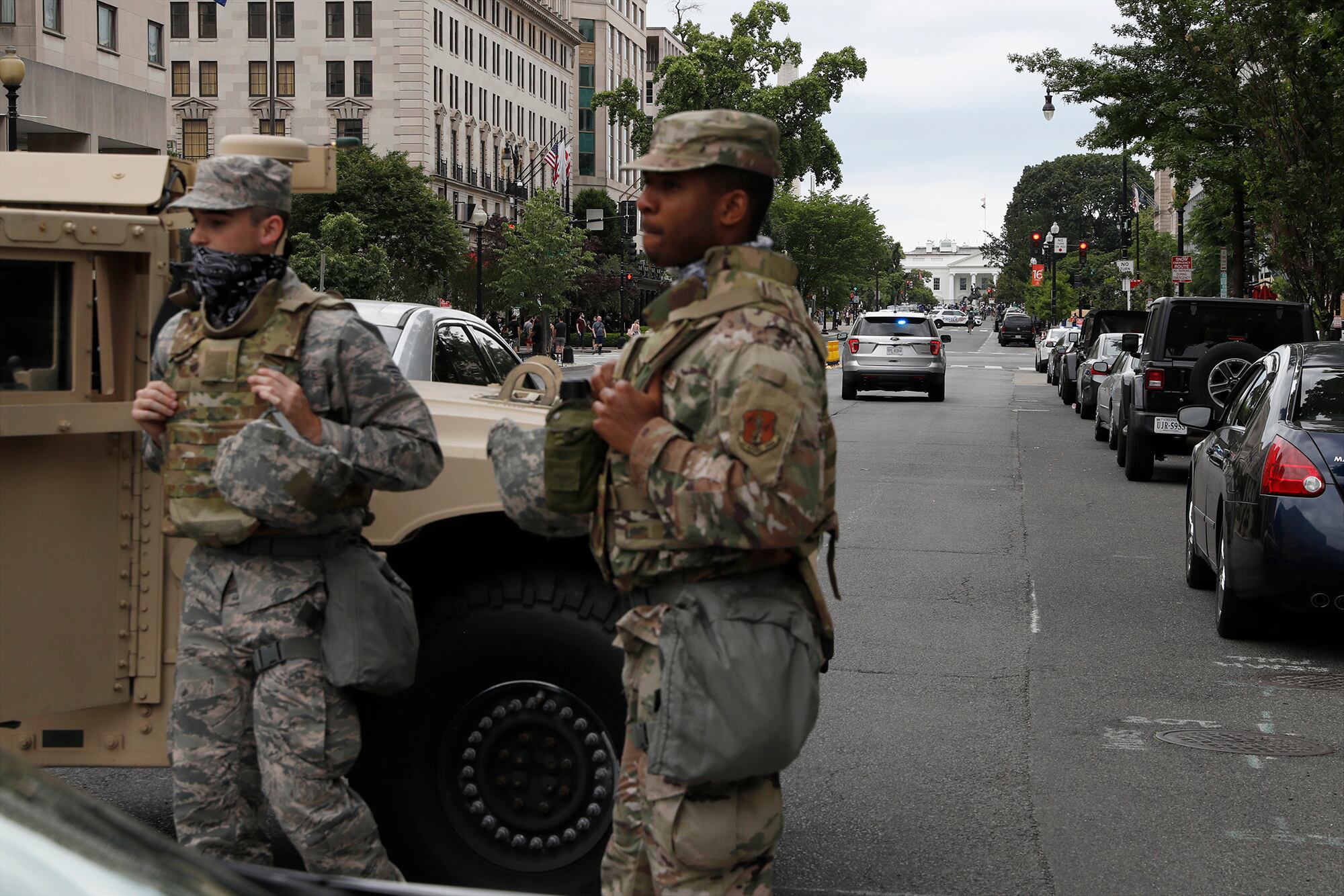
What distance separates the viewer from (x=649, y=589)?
3.14 metres

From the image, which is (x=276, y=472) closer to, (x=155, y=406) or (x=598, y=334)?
(x=155, y=406)

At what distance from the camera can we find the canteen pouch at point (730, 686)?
297 cm

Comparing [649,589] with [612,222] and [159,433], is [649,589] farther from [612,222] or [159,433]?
[612,222]

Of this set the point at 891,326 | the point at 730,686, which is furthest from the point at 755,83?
the point at 730,686

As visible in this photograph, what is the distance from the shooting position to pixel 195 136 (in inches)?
3322

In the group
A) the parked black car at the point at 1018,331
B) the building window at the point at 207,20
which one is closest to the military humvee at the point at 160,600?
the parked black car at the point at 1018,331

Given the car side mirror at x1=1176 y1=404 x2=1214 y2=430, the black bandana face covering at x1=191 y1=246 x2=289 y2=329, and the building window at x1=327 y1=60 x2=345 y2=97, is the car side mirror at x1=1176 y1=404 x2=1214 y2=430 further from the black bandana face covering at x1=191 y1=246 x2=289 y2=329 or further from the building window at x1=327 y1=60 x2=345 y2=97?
the building window at x1=327 y1=60 x2=345 y2=97

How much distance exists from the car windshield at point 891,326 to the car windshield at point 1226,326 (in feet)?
46.4

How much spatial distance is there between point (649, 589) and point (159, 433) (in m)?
1.34

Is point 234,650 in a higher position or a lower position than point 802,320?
lower

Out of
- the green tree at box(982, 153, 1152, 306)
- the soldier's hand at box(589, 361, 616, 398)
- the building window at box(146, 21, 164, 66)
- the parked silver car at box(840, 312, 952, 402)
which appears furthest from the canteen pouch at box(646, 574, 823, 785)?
the green tree at box(982, 153, 1152, 306)

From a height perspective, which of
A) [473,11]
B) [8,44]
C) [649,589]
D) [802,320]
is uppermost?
[473,11]

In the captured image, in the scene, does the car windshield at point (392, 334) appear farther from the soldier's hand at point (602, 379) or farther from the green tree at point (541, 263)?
the green tree at point (541, 263)

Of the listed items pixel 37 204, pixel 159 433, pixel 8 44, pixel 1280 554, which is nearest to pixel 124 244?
pixel 37 204
